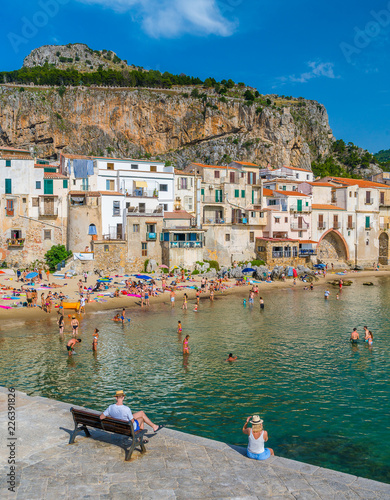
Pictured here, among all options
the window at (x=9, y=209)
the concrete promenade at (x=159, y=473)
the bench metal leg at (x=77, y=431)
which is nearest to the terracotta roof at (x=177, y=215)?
the window at (x=9, y=209)

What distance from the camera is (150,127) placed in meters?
114

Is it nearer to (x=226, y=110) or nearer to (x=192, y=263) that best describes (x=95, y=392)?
(x=192, y=263)

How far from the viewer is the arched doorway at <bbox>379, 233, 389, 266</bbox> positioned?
7000 cm

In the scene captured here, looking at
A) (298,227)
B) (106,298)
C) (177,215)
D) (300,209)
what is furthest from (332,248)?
(106,298)

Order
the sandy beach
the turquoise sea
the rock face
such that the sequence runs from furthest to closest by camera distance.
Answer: the rock face → the sandy beach → the turquoise sea

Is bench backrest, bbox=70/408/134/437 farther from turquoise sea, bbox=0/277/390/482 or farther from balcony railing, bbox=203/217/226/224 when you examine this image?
balcony railing, bbox=203/217/226/224

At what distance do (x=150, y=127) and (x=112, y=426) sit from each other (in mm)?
110327

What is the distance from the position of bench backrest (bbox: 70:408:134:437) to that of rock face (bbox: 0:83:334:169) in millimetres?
98078

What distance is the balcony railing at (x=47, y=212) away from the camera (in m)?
51.8

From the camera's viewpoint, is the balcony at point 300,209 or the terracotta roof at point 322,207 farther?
the terracotta roof at point 322,207

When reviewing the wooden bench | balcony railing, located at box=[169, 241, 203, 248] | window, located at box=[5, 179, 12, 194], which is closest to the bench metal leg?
the wooden bench

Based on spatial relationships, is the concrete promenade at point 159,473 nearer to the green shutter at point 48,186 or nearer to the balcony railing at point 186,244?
the balcony railing at point 186,244

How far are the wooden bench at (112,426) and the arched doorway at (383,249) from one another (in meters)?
67.9

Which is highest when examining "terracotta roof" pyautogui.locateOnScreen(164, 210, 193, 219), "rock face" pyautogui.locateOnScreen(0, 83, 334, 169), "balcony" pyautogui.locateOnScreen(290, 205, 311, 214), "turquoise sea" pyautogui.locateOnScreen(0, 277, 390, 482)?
"rock face" pyautogui.locateOnScreen(0, 83, 334, 169)
